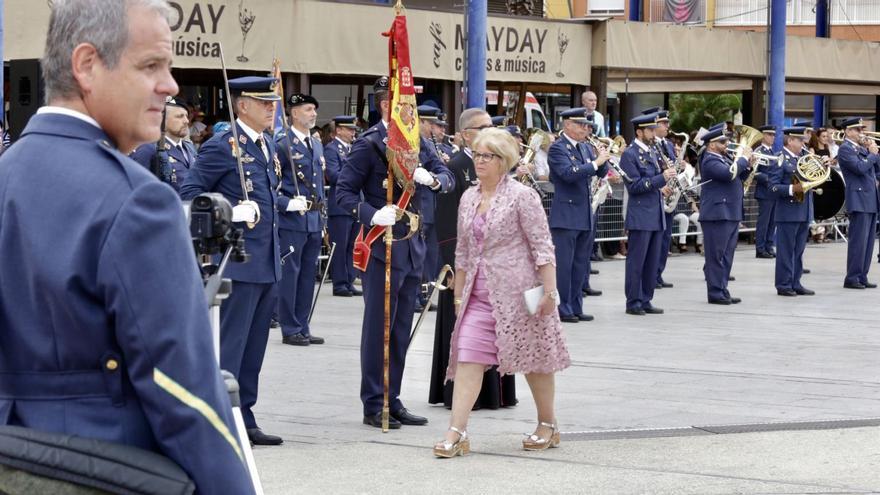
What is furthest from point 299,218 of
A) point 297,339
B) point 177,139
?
point 177,139

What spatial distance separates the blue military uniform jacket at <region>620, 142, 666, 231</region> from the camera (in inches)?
594

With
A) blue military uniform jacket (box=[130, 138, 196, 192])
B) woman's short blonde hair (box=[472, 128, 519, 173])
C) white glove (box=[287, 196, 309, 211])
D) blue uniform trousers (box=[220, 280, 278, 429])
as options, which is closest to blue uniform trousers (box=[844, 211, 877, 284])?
white glove (box=[287, 196, 309, 211])

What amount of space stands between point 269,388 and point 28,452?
7.34 meters

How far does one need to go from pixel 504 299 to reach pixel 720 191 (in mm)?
8996

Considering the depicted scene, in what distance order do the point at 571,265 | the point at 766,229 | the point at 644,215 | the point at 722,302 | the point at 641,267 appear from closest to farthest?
the point at 571,265, the point at 641,267, the point at 644,215, the point at 722,302, the point at 766,229

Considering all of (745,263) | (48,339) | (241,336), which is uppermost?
(48,339)

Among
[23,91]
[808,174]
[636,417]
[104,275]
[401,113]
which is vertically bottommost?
[636,417]

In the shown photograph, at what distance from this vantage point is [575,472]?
7141 millimetres

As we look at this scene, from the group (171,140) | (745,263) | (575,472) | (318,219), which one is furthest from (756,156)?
(575,472)

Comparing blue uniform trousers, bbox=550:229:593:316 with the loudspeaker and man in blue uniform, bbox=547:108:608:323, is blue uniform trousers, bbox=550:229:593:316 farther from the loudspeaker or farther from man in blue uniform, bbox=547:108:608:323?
the loudspeaker

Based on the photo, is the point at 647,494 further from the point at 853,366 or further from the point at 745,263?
the point at 745,263

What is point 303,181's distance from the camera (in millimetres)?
12844

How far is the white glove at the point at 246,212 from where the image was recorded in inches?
289

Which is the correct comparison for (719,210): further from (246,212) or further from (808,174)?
(246,212)
